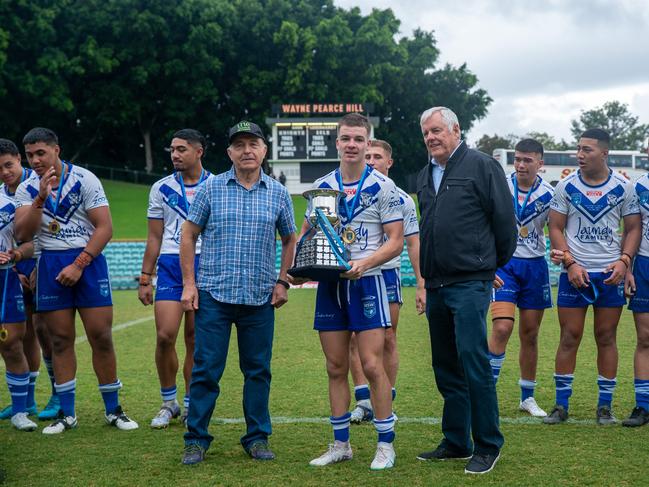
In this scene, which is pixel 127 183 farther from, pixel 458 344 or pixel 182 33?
pixel 458 344

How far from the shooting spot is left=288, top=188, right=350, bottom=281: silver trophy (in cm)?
543

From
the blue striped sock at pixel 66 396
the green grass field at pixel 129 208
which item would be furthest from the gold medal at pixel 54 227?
the green grass field at pixel 129 208

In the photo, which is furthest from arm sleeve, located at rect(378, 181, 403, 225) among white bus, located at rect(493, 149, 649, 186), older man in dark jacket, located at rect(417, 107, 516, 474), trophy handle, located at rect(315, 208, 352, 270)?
white bus, located at rect(493, 149, 649, 186)

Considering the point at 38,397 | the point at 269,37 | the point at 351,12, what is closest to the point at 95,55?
the point at 269,37

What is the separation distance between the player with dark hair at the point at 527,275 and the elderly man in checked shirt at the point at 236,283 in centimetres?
237

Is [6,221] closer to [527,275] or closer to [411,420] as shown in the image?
[411,420]

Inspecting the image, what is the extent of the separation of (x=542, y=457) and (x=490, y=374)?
2.62 feet

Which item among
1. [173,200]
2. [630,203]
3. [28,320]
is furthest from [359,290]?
[28,320]

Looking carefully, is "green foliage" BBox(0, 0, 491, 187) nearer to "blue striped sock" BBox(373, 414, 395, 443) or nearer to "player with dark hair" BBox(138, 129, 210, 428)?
"player with dark hair" BBox(138, 129, 210, 428)

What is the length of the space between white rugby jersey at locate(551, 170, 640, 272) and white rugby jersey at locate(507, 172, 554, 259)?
38 cm

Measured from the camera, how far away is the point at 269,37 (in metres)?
59.7

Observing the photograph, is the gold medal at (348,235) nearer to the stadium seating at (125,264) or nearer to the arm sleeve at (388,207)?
the arm sleeve at (388,207)

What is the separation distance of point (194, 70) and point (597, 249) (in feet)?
171

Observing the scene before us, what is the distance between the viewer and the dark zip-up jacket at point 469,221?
546 cm
